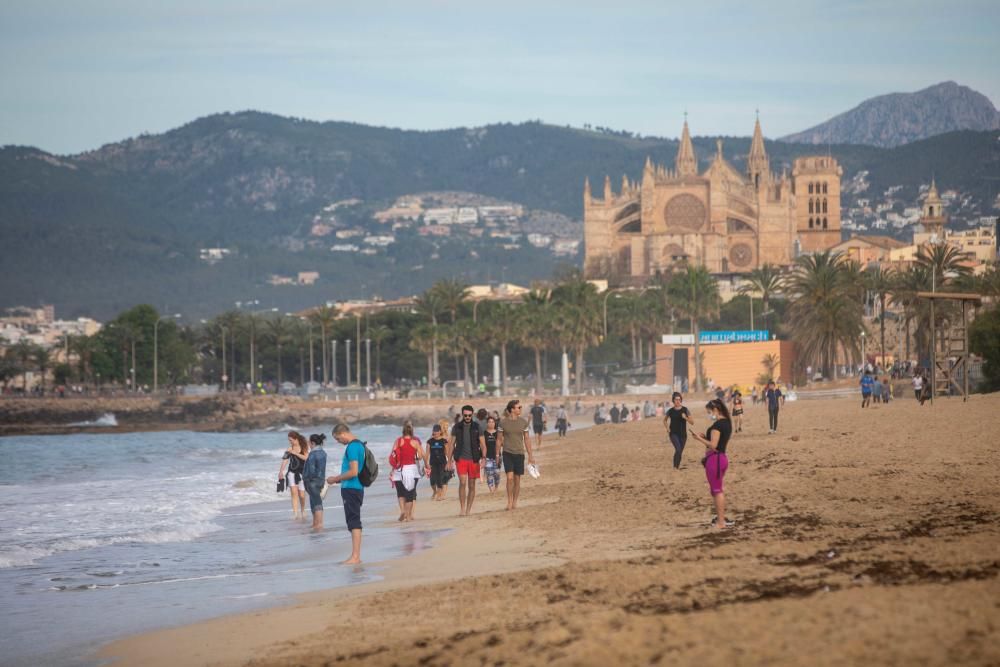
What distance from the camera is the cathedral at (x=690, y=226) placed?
440 ft

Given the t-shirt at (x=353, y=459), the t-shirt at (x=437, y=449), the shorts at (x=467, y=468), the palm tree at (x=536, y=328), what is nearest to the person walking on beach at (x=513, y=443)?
the shorts at (x=467, y=468)

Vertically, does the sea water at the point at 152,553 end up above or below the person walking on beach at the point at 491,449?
below

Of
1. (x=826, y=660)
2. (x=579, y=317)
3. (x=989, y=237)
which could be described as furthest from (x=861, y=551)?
(x=989, y=237)

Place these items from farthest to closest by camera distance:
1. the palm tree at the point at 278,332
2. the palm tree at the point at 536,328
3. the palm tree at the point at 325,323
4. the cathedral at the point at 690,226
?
the cathedral at the point at 690,226, the palm tree at the point at 278,332, the palm tree at the point at 325,323, the palm tree at the point at 536,328

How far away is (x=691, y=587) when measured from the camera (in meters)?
8.91

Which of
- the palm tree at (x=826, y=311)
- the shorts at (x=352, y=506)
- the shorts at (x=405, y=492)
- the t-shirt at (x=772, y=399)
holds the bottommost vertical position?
the shorts at (x=405, y=492)

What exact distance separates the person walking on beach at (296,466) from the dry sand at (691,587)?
236 cm

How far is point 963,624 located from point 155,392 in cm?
10261

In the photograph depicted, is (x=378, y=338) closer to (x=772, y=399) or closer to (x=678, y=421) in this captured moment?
(x=772, y=399)

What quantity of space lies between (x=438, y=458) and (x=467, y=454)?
286 cm

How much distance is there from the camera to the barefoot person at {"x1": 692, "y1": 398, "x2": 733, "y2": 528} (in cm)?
1281

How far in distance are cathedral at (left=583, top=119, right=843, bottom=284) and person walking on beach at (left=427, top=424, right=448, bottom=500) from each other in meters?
111

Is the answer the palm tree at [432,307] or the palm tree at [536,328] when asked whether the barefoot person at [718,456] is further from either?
the palm tree at [432,307]

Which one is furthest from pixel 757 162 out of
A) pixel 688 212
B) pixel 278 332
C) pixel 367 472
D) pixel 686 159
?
pixel 367 472
